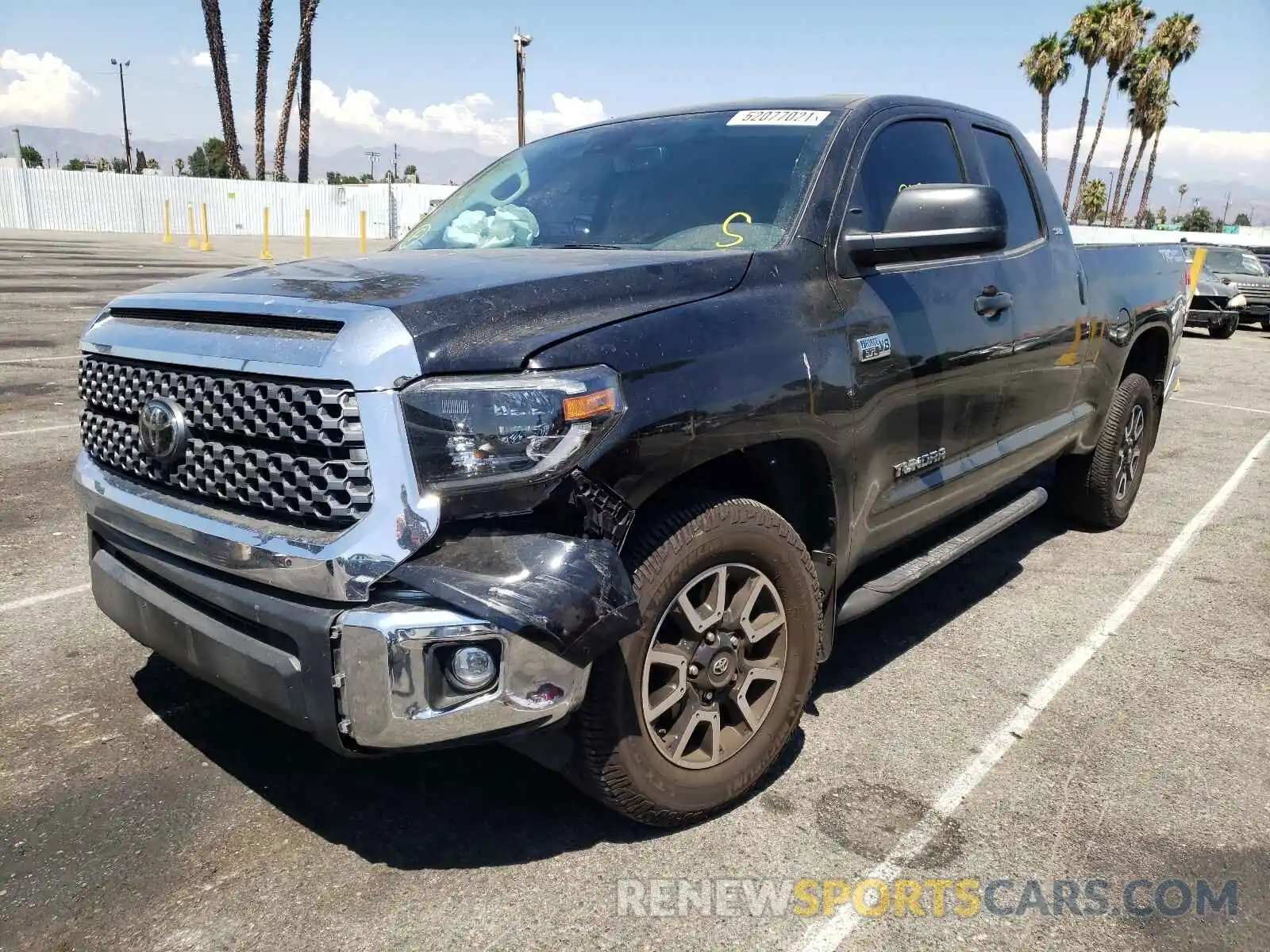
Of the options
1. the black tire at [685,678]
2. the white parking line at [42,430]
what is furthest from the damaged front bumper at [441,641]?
the white parking line at [42,430]

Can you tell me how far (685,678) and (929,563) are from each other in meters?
1.36

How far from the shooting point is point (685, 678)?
8.61ft

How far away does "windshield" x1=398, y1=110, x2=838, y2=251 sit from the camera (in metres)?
3.20

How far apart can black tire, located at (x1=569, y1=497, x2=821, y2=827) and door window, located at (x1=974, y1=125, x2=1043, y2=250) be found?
2.18 metres

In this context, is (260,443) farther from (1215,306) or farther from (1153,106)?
(1153,106)

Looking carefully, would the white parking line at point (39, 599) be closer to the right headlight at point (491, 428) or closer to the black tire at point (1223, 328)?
the right headlight at point (491, 428)

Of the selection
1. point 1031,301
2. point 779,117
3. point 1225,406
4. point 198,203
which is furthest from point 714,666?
point 198,203

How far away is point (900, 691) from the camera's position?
12.0 feet

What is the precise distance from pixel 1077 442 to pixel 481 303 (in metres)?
3.84

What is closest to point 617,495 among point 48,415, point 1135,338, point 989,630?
point 989,630

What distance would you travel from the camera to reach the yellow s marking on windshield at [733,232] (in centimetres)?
308

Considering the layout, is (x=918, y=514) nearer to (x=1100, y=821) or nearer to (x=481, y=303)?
(x=1100, y=821)

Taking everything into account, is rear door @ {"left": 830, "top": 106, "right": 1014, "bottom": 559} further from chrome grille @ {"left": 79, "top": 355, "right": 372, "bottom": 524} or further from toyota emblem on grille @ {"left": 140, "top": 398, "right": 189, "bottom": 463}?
toyota emblem on grille @ {"left": 140, "top": 398, "right": 189, "bottom": 463}

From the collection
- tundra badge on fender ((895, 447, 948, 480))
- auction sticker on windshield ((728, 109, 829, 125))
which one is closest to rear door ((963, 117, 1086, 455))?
tundra badge on fender ((895, 447, 948, 480))
